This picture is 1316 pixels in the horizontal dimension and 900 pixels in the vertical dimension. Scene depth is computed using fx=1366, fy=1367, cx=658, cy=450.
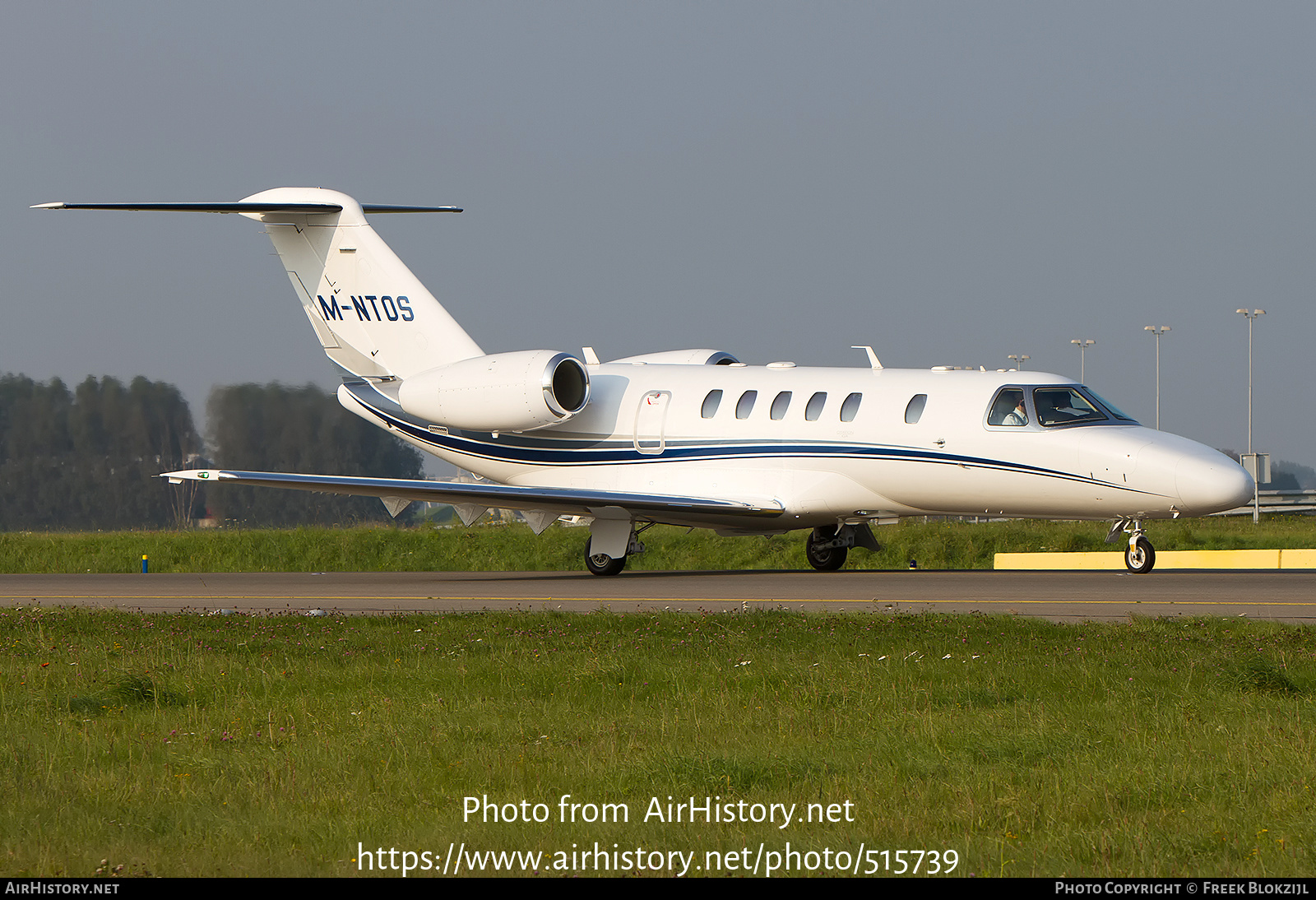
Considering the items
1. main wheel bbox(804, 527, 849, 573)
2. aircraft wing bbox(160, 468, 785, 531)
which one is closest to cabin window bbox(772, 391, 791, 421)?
aircraft wing bbox(160, 468, 785, 531)

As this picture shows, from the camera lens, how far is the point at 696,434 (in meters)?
21.9

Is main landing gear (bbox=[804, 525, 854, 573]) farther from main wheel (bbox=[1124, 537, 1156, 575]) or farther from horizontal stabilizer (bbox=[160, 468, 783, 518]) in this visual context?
main wheel (bbox=[1124, 537, 1156, 575])

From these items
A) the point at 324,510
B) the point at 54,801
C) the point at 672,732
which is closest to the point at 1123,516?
the point at 672,732

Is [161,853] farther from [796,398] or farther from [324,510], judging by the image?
[324,510]

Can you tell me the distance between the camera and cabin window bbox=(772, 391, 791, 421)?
21.2 metres

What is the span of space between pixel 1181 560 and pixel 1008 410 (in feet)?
31.4

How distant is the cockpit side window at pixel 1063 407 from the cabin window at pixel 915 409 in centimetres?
161

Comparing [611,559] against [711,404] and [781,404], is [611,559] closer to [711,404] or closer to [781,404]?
[711,404]

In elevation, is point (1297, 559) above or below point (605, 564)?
below

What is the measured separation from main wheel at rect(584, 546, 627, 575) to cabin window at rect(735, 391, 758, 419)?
311 cm

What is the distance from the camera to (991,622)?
12.2 meters

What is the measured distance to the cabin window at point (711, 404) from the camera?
21.9m

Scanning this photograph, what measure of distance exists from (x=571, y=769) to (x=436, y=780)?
0.64 m

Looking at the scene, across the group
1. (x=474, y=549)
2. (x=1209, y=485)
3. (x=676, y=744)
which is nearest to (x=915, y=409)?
(x=1209, y=485)
